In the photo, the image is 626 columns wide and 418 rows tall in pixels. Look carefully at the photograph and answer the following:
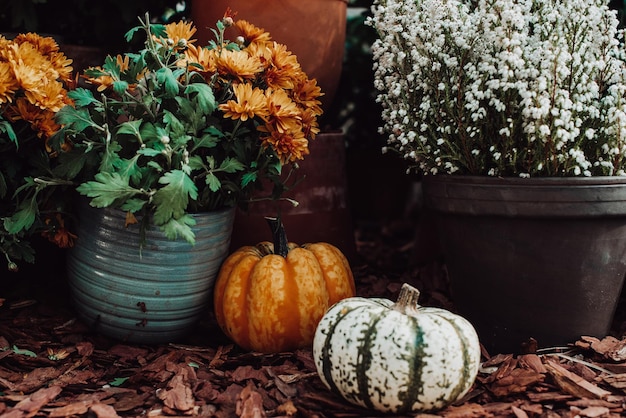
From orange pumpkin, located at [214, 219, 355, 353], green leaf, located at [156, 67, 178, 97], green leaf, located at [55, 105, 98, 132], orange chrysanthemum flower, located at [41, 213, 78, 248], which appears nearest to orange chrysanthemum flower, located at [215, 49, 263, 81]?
green leaf, located at [156, 67, 178, 97]

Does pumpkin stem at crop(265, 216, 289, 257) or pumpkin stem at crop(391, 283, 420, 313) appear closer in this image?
pumpkin stem at crop(391, 283, 420, 313)

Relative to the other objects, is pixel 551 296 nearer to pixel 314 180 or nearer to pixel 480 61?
pixel 480 61

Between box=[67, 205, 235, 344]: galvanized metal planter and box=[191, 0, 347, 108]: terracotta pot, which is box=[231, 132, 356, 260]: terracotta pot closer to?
box=[191, 0, 347, 108]: terracotta pot

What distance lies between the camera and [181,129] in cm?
155

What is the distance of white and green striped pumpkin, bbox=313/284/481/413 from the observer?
4.20 feet

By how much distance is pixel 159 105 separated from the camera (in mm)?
1638

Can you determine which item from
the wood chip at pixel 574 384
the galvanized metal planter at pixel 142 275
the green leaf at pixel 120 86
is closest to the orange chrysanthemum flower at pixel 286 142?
the galvanized metal planter at pixel 142 275

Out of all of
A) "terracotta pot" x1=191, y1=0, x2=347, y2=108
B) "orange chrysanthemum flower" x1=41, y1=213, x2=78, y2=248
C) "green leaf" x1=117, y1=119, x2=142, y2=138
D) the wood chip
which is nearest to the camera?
the wood chip

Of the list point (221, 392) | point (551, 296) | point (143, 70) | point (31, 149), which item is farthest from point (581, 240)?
point (31, 149)

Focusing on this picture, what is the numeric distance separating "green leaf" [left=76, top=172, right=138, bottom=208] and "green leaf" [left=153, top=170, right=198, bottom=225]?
67 mm

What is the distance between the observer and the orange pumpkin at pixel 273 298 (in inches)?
66.7

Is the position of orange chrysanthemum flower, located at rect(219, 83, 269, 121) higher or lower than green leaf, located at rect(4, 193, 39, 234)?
higher

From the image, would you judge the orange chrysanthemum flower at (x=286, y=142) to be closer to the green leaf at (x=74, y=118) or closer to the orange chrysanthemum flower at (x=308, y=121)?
the orange chrysanthemum flower at (x=308, y=121)

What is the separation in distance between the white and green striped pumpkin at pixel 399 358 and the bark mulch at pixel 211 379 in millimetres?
56
